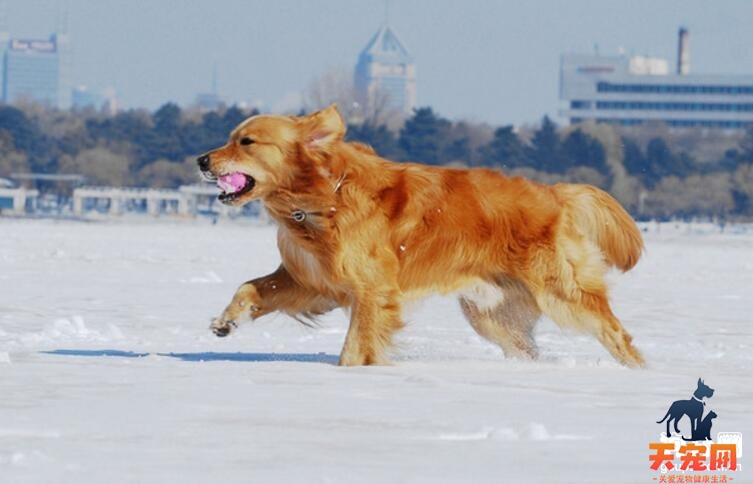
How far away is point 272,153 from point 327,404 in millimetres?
2317

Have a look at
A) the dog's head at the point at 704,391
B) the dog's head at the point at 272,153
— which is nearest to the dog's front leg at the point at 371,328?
the dog's head at the point at 272,153

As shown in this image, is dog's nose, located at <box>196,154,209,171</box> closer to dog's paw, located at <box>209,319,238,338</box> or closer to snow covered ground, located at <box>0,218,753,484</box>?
dog's paw, located at <box>209,319,238,338</box>

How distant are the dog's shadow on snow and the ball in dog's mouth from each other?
0.93 metres

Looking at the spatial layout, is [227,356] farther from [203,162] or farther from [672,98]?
[672,98]

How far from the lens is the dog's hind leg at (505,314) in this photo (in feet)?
34.3

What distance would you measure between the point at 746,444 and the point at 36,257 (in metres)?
20.2

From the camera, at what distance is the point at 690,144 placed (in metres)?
132

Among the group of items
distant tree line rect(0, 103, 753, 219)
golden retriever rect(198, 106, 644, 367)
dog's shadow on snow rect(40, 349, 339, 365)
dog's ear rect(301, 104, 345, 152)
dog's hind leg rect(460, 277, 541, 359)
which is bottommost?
distant tree line rect(0, 103, 753, 219)

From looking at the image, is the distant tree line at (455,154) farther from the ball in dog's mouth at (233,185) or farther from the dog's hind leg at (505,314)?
the ball in dog's mouth at (233,185)

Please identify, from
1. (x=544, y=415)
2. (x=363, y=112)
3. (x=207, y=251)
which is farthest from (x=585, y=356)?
(x=363, y=112)

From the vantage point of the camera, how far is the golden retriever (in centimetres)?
995

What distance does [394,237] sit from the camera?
33.2ft

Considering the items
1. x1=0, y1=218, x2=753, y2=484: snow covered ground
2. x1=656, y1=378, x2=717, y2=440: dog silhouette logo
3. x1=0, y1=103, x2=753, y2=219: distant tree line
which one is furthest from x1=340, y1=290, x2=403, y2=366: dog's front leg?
x1=0, y1=103, x2=753, y2=219: distant tree line

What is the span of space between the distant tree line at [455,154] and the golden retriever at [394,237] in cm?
8939
